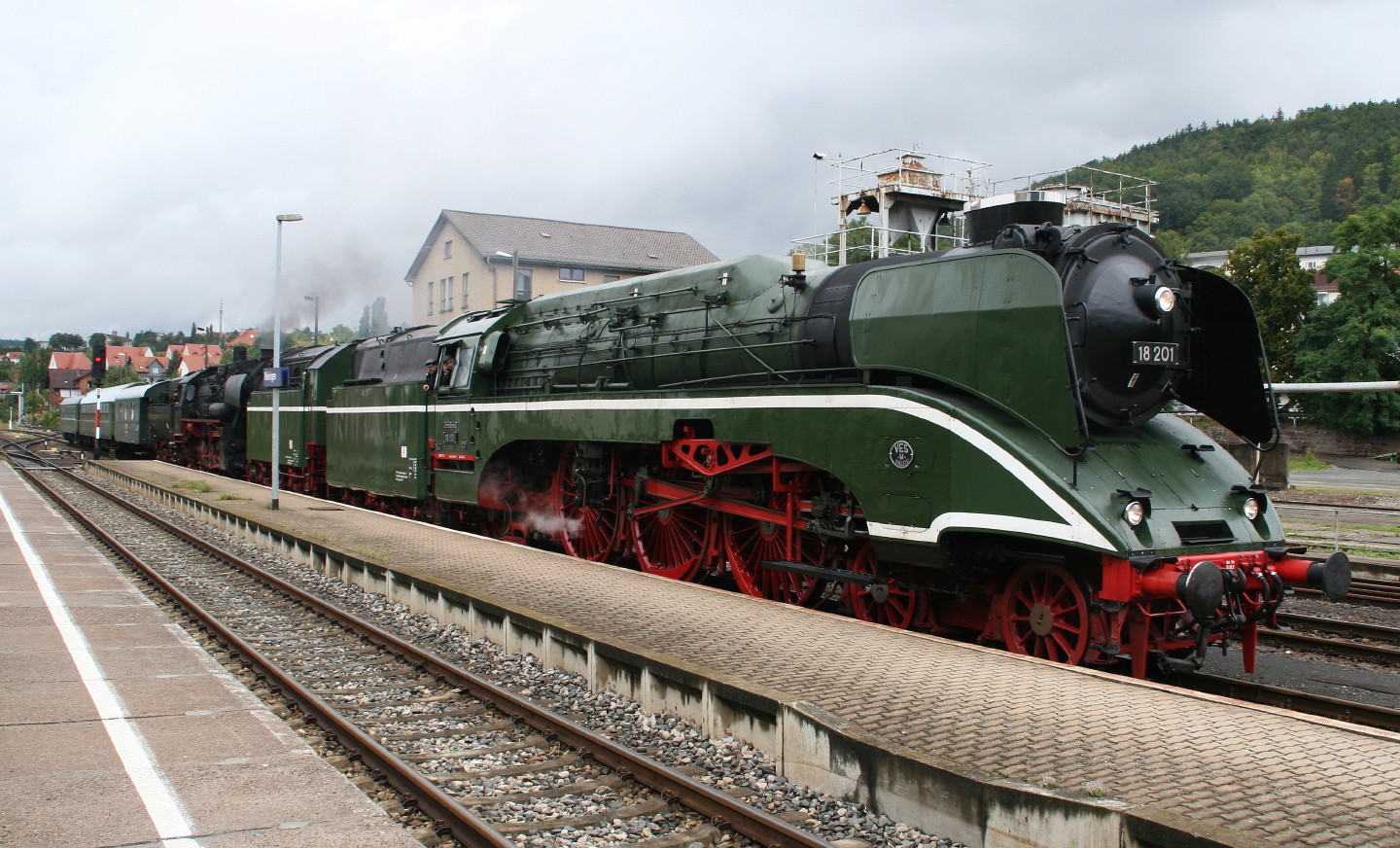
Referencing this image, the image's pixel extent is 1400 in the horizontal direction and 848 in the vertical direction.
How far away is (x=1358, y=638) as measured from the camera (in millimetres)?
9133

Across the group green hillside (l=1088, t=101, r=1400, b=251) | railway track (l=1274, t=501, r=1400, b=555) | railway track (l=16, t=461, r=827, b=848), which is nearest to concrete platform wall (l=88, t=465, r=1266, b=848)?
railway track (l=16, t=461, r=827, b=848)

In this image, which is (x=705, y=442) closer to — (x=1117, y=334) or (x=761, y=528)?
(x=761, y=528)

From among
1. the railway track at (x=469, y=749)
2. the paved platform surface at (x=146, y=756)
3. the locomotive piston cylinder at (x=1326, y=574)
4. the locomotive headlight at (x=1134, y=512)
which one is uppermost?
the locomotive headlight at (x=1134, y=512)

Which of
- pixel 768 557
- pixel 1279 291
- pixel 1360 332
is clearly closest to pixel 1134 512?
pixel 768 557

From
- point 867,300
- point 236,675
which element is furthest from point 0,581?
point 867,300

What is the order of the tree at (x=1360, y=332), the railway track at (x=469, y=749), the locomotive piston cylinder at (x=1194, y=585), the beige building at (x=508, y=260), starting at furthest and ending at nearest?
the beige building at (x=508, y=260)
the tree at (x=1360, y=332)
the locomotive piston cylinder at (x=1194, y=585)
the railway track at (x=469, y=749)

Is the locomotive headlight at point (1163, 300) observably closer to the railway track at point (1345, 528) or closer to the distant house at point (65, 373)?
the railway track at point (1345, 528)

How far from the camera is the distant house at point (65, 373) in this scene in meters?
98.7

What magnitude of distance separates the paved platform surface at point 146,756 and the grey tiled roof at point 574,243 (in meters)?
32.1

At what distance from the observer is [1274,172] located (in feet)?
344

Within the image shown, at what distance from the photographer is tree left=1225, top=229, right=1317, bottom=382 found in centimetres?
4350

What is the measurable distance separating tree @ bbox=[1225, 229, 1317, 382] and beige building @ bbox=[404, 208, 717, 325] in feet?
84.7

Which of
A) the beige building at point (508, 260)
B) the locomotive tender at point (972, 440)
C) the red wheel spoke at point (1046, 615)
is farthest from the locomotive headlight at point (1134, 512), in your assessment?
the beige building at point (508, 260)

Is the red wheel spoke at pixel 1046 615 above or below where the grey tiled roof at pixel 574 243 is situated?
below
